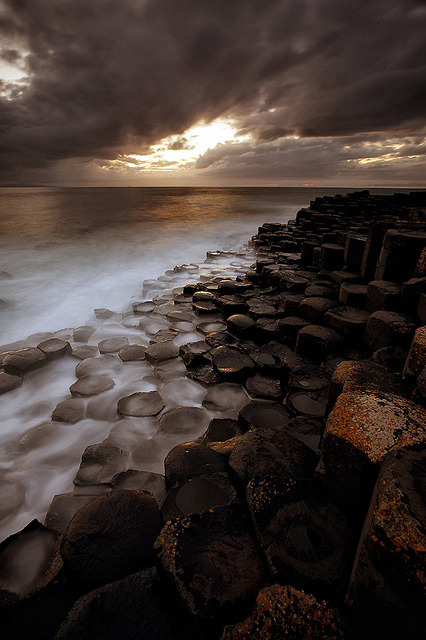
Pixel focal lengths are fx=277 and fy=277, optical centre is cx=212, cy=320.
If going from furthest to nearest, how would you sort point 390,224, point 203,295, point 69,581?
1. point 203,295
2. point 390,224
3. point 69,581

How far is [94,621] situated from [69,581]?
25cm

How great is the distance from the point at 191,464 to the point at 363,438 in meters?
0.98

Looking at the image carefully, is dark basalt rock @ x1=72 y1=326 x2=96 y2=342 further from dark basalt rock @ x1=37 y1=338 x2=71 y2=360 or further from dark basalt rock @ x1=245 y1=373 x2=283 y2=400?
dark basalt rock @ x1=245 y1=373 x2=283 y2=400

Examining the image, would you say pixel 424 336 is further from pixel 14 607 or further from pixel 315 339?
pixel 14 607

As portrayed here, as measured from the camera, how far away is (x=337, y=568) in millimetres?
1054

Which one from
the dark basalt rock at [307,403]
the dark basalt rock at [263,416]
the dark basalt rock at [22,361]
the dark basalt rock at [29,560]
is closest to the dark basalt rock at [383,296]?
the dark basalt rock at [307,403]

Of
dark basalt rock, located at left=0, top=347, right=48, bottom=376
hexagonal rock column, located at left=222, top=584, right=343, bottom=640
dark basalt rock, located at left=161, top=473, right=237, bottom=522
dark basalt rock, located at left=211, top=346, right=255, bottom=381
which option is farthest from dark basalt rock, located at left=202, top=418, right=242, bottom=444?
dark basalt rock, located at left=0, top=347, right=48, bottom=376

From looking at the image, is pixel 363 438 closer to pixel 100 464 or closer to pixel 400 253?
pixel 100 464

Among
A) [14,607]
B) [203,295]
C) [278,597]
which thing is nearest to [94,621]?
[14,607]

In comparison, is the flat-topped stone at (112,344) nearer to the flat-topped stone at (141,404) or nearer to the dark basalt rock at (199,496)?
the flat-topped stone at (141,404)

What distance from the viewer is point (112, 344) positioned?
358 centimetres

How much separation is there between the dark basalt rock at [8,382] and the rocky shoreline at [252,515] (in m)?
0.02

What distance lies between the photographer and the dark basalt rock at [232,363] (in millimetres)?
2822

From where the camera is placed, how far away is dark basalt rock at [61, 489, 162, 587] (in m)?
1.20
